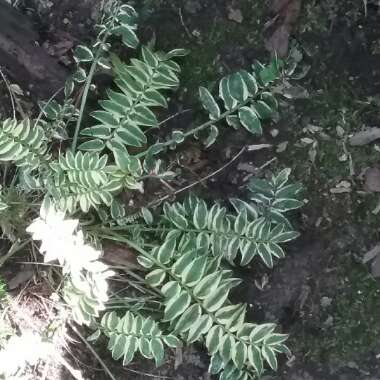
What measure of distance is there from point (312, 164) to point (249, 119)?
234mm

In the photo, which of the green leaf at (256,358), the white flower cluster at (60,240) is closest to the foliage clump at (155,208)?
the green leaf at (256,358)

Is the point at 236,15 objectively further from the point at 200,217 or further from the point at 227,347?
the point at 227,347

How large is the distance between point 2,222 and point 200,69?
73 cm

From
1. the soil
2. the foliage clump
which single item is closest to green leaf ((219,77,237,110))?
the foliage clump

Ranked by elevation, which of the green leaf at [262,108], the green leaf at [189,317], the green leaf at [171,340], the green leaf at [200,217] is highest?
the green leaf at [262,108]

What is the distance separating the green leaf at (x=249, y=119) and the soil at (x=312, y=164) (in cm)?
9

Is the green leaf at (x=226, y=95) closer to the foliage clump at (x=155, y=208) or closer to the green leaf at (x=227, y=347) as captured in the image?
the foliage clump at (x=155, y=208)

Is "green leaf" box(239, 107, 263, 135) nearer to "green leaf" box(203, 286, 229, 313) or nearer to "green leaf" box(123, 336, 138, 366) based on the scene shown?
"green leaf" box(203, 286, 229, 313)

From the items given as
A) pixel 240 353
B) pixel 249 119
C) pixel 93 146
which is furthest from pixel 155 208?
pixel 240 353

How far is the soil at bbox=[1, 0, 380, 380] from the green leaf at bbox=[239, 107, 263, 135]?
0.09 m

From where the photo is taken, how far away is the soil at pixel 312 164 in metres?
1.96

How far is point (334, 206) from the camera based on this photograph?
6.49ft

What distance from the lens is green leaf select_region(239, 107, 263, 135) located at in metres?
1.94

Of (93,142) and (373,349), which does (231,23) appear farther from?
(373,349)
